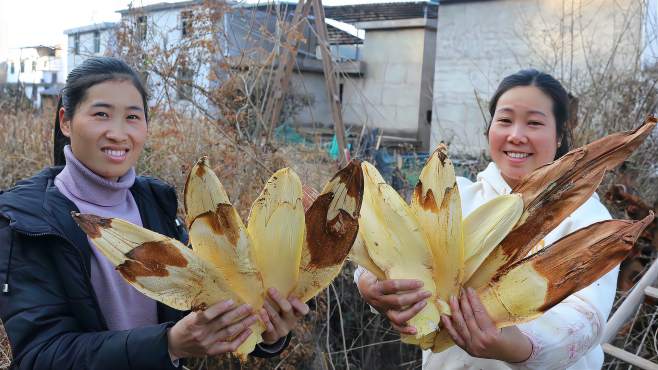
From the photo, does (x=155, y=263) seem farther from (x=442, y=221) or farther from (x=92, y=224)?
(x=442, y=221)

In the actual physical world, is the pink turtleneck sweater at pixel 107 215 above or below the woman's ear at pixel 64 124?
below

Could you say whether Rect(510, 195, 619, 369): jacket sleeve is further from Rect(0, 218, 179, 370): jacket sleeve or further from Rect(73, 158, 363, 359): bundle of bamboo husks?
Rect(0, 218, 179, 370): jacket sleeve

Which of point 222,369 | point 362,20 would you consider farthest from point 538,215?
point 362,20

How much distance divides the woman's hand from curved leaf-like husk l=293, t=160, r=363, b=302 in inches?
10.3

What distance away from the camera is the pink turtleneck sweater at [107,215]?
1.42m

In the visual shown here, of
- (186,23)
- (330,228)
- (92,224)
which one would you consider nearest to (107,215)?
(92,224)

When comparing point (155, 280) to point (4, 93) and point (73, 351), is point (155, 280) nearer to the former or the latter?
point (73, 351)

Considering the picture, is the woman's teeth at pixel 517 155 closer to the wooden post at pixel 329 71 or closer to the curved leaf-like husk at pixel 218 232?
the curved leaf-like husk at pixel 218 232

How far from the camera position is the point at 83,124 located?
148 cm

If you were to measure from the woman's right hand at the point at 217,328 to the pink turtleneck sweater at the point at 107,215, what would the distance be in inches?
12.4

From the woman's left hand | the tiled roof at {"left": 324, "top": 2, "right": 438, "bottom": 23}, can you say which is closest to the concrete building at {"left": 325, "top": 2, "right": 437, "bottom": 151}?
the tiled roof at {"left": 324, "top": 2, "right": 438, "bottom": 23}

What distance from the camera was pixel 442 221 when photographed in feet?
3.92

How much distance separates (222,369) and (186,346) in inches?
77.2

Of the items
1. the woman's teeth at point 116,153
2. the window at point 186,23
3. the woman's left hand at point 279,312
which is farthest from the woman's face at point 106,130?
the window at point 186,23
